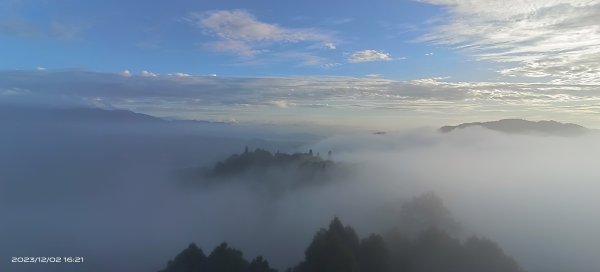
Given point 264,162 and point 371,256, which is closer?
point 371,256

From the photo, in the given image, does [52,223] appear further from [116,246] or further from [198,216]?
[198,216]

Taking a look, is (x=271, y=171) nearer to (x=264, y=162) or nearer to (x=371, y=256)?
(x=264, y=162)

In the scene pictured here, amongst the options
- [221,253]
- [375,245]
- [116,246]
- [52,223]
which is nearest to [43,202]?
[52,223]

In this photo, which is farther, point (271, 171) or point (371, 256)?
point (271, 171)

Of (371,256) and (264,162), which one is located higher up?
(264,162)

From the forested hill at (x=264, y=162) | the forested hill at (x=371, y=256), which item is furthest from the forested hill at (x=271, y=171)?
the forested hill at (x=371, y=256)

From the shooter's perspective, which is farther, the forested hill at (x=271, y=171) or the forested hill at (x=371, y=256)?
the forested hill at (x=271, y=171)

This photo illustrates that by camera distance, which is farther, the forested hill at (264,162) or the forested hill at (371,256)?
the forested hill at (264,162)

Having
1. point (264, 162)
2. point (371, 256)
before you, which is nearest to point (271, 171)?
point (264, 162)

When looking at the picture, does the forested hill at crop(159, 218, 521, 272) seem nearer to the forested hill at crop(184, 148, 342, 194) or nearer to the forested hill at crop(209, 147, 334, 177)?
the forested hill at crop(184, 148, 342, 194)

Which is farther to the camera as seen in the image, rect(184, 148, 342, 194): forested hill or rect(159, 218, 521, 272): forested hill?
rect(184, 148, 342, 194): forested hill

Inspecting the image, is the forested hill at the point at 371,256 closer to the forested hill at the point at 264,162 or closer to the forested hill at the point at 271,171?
the forested hill at the point at 271,171

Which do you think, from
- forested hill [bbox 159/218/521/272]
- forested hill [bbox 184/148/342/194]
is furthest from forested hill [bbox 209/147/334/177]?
forested hill [bbox 159/218/521/272]
